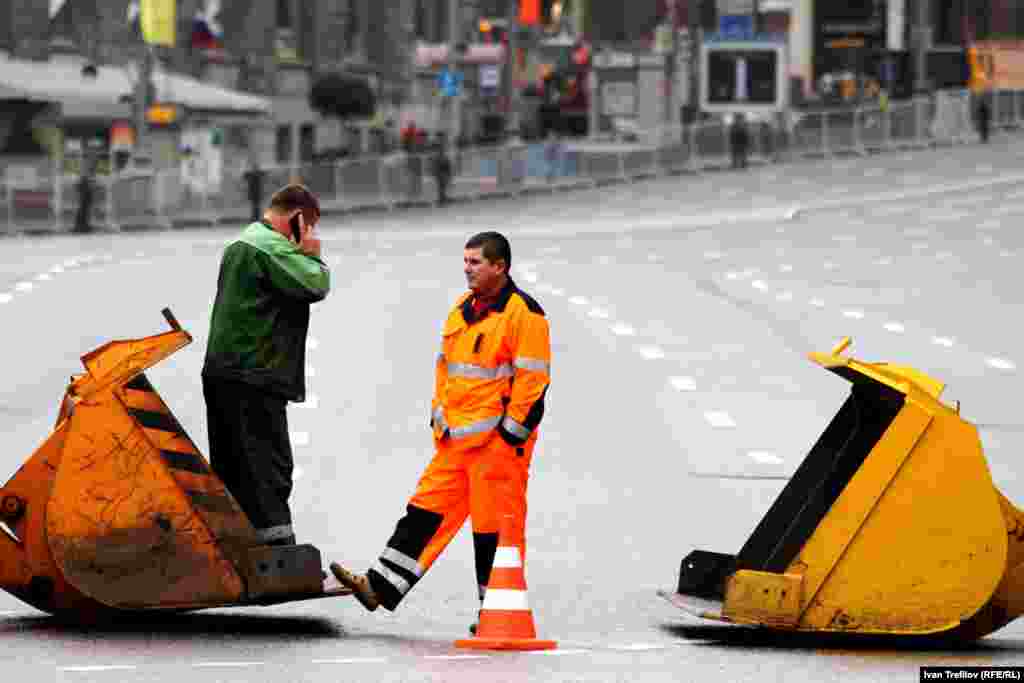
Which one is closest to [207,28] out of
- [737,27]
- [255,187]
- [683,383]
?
[255,187]

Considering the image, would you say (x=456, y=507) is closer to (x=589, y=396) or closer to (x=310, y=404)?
(x=310, y=404)

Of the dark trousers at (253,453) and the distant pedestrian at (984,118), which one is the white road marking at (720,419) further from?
the distant pedestrian at (984,118)

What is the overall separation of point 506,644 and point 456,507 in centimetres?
74

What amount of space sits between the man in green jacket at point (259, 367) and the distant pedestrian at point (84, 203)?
41.3 m

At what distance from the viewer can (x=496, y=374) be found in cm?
969

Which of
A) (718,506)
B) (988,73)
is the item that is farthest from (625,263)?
(988,73)

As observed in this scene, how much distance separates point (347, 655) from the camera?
9.18m

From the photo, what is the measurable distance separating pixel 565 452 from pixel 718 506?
2.52 meters

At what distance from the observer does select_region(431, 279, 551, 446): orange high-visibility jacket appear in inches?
378

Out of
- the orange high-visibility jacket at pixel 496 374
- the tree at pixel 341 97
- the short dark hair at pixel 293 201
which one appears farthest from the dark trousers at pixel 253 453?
the tree at pixel 341 97

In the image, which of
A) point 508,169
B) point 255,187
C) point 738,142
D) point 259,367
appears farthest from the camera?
point 738,142

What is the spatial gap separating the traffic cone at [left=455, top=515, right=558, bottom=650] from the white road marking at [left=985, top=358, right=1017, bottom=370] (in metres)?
14.0

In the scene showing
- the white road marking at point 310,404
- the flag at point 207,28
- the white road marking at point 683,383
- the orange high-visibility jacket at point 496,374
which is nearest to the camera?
the orange high-visibility jacket at point 496,374

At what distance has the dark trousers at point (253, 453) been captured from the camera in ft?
32.0
